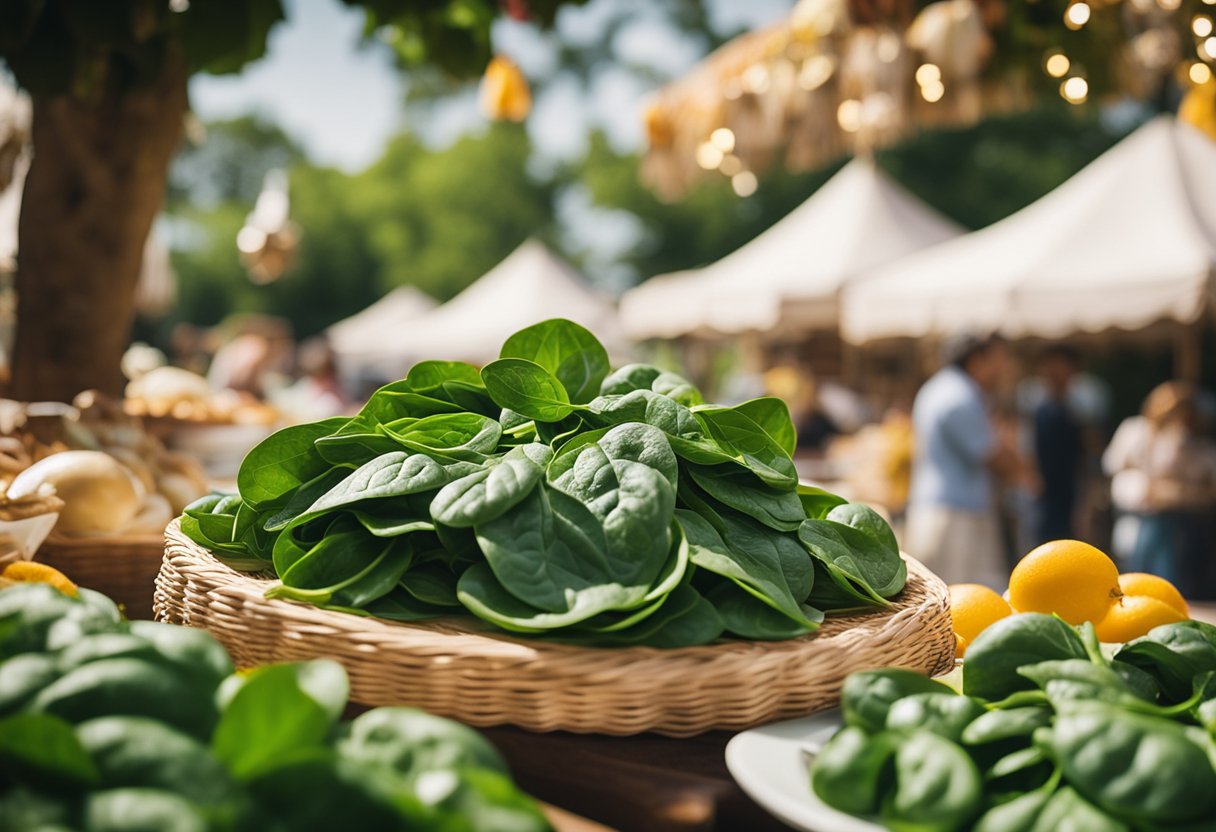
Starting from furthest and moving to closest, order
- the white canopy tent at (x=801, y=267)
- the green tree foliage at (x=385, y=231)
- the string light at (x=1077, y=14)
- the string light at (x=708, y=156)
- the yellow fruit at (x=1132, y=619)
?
the green tree foliage at (x=385, y=231) < the white canopy tent at (x=801, y=267) < the string light at (x=708, y=156) < the string light at (x=1077, y=14) < the yellow fruit at (x=1132, y=619)

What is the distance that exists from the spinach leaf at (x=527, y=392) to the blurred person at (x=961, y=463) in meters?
3.23

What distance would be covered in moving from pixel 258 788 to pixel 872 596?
24.0 inches

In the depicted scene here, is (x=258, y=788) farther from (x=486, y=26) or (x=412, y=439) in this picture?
(x=486, y=26)

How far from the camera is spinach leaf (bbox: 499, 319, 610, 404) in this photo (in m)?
1.17

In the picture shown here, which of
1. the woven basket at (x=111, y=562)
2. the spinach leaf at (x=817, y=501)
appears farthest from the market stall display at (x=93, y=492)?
the spinach leaf at (x=817, y=501)

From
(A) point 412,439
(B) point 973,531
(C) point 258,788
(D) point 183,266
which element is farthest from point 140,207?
(D) point 183,266

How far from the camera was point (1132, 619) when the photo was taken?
3.59 ft

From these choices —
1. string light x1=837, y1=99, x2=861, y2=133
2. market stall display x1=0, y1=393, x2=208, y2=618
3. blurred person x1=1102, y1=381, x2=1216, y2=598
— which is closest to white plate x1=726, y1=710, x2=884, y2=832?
market stall display x1=0, y1=393, x2=208, y2=618

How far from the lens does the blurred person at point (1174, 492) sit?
194 inches

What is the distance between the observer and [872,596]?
0.97 metres

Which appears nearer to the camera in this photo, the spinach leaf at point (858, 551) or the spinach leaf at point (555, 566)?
the spinach leaf at point (555, 566)

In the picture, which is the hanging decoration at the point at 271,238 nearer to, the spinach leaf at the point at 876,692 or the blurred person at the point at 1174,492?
the blurred person at the point at 1174,492

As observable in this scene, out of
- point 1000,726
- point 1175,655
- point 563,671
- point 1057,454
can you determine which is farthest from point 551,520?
point 1057,454

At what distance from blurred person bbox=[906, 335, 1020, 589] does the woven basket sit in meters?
3.21
